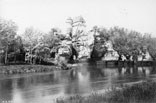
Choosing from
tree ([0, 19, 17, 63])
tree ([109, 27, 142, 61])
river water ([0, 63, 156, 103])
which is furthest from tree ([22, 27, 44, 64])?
tree ([109, 27, 142, 61])

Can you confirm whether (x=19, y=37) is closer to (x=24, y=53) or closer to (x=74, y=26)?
(x=24, y=53)

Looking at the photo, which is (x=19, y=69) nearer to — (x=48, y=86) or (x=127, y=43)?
(x=48, y=86)

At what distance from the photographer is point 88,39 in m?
58.8

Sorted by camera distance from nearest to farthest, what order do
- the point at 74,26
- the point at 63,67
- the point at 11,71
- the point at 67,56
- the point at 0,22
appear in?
the point at 11,71
the point at 0,22
the point at 63,67
the point at 67,56
the point at 74,26

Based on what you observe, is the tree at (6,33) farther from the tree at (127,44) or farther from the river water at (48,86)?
the tree at (127,44)

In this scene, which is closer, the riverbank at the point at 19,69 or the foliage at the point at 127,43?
the riverbank at the point at 19,69

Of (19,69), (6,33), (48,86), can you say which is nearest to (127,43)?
(6,33)

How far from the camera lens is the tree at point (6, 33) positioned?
3793 centimetres

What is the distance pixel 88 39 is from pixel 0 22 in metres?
26.0

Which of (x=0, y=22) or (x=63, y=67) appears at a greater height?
(x=0, y=22)

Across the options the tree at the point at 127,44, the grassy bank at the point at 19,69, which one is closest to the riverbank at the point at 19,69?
the grassy bank at the point at 19,69

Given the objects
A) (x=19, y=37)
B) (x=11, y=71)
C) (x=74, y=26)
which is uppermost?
(x=74, y=26)

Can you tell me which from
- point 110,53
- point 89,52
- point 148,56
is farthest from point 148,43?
point 89,52

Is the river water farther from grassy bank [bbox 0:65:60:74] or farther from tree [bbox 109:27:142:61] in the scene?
tree [bbox 109:27:142:61]
